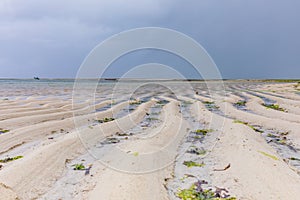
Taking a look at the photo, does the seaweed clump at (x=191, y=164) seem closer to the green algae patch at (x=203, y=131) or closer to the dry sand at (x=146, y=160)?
the dry sand at (x=146, y=160)

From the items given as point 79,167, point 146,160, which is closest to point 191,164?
point 146,160

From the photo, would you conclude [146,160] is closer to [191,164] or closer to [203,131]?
[191,164]

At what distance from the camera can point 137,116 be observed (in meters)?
12.1

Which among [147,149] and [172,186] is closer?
[172,186]

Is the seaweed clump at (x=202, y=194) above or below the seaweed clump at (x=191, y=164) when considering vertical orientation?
above

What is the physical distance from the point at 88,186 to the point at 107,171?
0.61 metres

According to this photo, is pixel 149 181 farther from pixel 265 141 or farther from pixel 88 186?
pixel 265 141

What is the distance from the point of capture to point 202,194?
447cm

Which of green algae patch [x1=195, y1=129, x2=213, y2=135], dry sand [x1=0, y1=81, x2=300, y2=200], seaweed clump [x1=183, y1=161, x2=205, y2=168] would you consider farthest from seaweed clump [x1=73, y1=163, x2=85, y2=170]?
green algae patch [x1=195, y1=129, x2=213, y2=135]

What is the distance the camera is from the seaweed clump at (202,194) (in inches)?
170

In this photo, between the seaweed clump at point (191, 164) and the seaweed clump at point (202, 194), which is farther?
the seaweed clump at point (191, 164)

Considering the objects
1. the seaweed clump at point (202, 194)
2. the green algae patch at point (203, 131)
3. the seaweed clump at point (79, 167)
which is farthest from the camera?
the green algae patch at point (203, 131)

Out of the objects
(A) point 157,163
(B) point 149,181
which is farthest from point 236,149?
(B) point 149,181

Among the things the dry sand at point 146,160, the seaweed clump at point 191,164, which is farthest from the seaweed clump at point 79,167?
the seaweed clump at point 191,164
